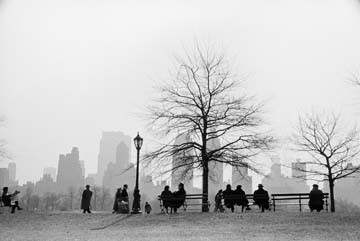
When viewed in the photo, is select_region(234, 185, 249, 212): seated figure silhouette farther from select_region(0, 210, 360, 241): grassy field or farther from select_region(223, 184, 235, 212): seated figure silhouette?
select_region(0, 210, 360, 241): grassy field

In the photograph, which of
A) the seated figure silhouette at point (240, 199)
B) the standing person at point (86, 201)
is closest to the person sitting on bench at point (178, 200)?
the seated figure silhouette at point (240, 199)

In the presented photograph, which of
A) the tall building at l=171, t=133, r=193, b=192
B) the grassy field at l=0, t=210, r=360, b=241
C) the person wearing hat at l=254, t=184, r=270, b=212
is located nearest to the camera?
the grassy field at l=0, t=210, r=360, b=241

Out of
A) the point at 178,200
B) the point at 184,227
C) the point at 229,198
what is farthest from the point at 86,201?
the point at 184,227

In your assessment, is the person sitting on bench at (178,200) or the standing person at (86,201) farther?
the standing person at (86,201)

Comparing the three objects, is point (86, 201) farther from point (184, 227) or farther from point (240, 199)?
point (184, 227)

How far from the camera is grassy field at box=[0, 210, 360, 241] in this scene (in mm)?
12836

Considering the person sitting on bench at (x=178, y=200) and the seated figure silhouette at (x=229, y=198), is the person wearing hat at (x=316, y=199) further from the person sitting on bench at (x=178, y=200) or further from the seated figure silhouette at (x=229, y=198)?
the person sitting on bench at (x=178, y=200)

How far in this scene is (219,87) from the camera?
82.6 feet

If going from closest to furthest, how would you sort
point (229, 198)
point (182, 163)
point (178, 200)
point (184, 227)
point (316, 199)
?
1. point (184, 227)
2. point (316, 199)
3. point (229, 198)
4. point (178, 200)
5. point (182, 163)

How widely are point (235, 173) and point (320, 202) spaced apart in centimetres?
726

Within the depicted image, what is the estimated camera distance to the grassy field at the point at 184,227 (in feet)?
42.1

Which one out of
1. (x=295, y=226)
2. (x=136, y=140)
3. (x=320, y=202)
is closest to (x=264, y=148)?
(x=320, y=202)

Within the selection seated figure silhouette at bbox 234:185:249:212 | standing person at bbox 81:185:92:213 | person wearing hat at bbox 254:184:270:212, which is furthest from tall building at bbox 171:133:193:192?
person wearing hat at bbox 254:184:270:212

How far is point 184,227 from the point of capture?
14.8 m
